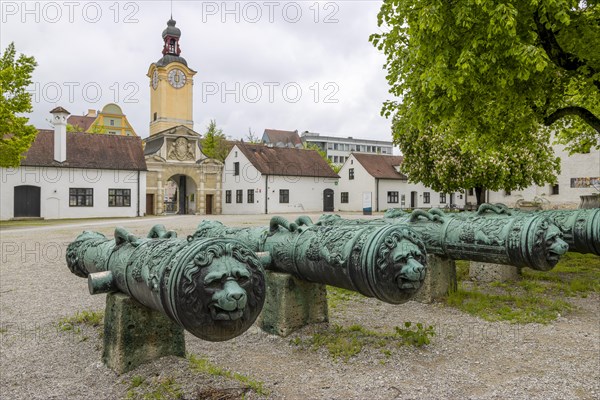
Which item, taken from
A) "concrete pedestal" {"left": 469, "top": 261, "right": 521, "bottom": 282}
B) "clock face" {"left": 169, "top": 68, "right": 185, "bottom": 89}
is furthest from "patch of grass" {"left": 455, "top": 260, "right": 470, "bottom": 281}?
"clock face" {"left": 169, "top": 68, "right": 185, "bottom": 89}

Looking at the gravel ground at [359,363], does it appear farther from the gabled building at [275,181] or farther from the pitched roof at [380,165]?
the pitched roof at [380,165]

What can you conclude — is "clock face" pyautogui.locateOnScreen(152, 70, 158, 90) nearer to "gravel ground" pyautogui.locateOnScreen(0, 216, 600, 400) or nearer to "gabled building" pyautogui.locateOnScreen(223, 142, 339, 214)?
"gabled building" pyautogui.locateOnScreen(223, 142, 339, 214)

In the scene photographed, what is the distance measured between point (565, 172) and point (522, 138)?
24207mm

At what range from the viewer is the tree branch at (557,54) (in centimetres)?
954

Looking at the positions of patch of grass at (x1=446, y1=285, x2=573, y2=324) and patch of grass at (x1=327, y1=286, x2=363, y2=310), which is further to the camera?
patch of grass at (x1=327, y1=286, x2=363, y2=310)

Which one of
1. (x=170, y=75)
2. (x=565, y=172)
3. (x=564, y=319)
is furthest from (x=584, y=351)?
(x=170, y=75)

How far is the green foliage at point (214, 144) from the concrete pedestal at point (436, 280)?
43.1 meters

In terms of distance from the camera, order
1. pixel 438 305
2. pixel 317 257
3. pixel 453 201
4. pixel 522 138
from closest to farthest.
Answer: pixel 317 257 < pixel 438 305 < pixel 522 138 < pixel 453 201

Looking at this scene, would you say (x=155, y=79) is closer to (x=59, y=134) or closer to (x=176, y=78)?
(x=176, y=78)

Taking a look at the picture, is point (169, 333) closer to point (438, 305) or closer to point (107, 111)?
point (438, 305)

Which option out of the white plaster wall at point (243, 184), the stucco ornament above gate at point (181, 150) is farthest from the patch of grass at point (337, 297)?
the stucco ornament above gate at point (181, 150)

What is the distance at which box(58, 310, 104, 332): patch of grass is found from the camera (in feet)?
18.3

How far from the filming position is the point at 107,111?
7106cm

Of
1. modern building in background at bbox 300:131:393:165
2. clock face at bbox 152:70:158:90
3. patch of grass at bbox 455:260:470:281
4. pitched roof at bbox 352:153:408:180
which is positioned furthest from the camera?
modern building in background at bbox 300:131:393:165
